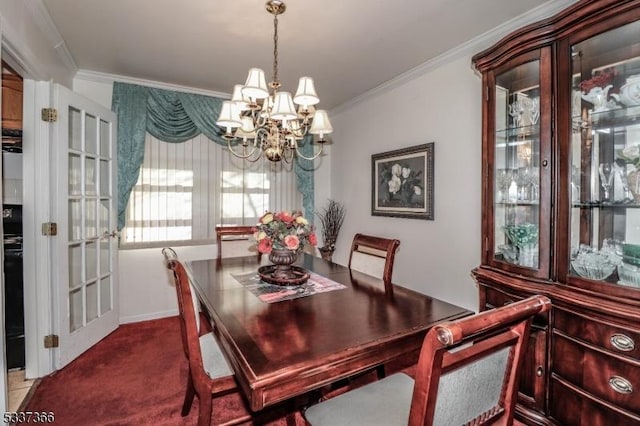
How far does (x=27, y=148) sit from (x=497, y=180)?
3.19 meters

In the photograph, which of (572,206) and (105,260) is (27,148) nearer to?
(105,260)

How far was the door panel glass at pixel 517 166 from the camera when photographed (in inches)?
70.4

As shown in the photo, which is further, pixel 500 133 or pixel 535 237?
pixel 500 133

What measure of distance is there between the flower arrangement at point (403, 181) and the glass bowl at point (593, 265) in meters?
1.45

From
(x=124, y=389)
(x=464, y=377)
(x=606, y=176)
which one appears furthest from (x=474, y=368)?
(x=124, y=389)

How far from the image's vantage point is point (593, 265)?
156 cm

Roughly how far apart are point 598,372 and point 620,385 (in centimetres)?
8

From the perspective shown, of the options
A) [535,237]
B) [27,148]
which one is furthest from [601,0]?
[27,148]

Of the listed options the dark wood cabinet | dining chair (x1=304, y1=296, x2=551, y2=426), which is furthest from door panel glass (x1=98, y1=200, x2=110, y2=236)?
dining chair (x1=304, y1=296, x2=551, y2=426)

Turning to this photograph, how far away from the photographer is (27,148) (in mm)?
2207

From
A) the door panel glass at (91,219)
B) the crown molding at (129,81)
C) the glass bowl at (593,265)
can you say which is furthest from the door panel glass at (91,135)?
the glass bowl at (593,265)

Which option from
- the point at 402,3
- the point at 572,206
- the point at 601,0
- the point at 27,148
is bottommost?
the point at 572,206

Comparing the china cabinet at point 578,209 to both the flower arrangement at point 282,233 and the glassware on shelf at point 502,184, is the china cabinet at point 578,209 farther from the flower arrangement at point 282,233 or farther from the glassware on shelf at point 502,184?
the flower arrangement at point 282,233

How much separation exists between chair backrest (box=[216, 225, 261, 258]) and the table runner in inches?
37.2
